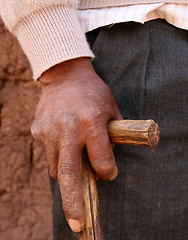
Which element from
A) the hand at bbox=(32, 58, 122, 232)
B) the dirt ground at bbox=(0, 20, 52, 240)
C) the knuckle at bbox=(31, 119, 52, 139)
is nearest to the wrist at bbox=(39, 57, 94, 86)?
the hand at bbox=(32, 58, 122, 232)

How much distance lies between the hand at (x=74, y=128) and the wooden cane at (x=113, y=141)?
0.02 metres

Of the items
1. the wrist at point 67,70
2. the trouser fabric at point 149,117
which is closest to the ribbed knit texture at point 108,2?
the trouser fabric at point 149,117

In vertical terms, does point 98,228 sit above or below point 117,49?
below

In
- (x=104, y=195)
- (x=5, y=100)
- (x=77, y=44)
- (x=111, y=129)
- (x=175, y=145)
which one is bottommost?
(x=5, y=100)

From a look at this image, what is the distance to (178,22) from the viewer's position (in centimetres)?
77

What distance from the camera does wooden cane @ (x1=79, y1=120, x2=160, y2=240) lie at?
1.97 ft

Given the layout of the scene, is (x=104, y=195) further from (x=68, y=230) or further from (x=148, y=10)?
(x=148, y=10)

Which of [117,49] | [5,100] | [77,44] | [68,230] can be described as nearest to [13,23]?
[77,44]

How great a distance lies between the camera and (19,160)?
1673 millimetres

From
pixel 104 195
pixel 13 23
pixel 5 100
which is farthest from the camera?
pixel 5 100

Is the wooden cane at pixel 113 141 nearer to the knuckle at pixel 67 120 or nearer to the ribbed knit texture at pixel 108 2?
the knuckle at pixel 67 120

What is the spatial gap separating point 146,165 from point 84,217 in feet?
0.82

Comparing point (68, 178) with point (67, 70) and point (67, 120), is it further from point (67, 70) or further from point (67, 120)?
point (67, 70)

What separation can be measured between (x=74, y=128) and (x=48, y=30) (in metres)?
0.24
